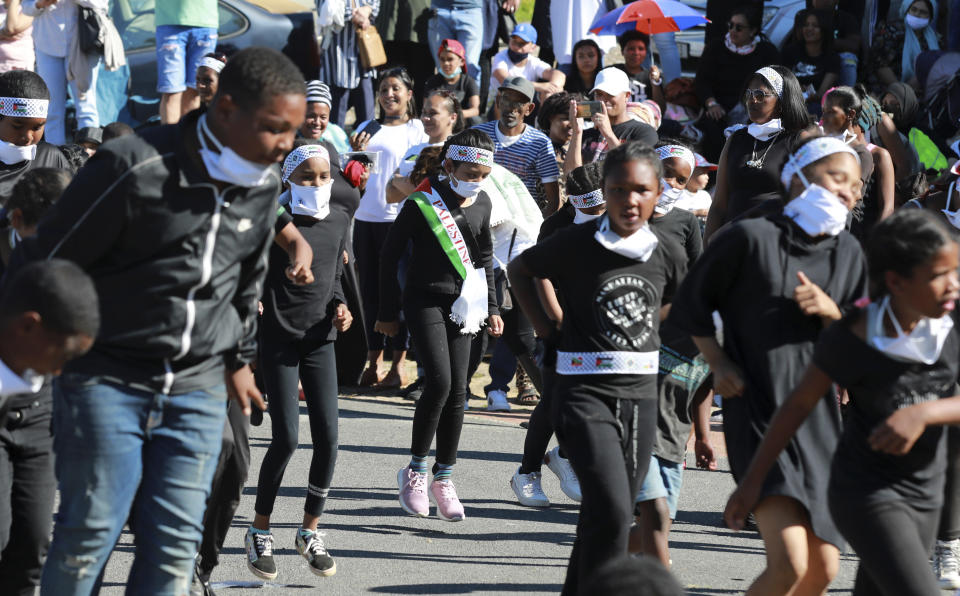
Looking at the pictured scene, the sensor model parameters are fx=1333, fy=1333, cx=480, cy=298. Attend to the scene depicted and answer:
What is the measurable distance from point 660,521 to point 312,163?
2.41 meters

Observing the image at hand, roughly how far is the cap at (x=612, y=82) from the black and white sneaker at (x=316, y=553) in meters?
5.01

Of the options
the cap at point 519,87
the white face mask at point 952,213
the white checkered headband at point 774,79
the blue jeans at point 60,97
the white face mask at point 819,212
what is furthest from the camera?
the blue jeans at point 60,97

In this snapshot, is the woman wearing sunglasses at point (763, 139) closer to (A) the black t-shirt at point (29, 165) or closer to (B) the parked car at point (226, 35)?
(A) the black t-shirt at point (29, 165)

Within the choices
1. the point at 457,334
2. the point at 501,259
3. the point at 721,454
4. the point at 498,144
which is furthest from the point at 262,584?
the point at 498,144

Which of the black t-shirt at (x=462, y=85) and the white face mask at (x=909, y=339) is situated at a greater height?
the white face mask at (x=909, y=339)

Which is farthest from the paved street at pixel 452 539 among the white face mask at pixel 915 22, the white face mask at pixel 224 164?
the white face mask at pixel 915 22

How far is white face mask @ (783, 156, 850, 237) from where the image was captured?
452cm

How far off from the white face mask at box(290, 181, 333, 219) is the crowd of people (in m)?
0.01

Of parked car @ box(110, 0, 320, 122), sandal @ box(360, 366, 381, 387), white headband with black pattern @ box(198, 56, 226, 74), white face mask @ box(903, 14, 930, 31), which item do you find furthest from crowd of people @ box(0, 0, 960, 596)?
parked car @ box(110, 0, 320, 122)

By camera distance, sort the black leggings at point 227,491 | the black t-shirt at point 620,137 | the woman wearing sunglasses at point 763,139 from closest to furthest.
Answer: the black leggings at point 227,491 → the woman wearing sunglasses at point 763,139 → the black t-shirt at point 620,137

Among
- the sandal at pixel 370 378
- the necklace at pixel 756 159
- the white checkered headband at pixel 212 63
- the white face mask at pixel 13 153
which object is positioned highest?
the white face mask at pixel 13 153

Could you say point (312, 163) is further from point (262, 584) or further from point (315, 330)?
point (262, 584)

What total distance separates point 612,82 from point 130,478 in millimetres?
6858

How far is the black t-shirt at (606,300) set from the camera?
4.96 m
